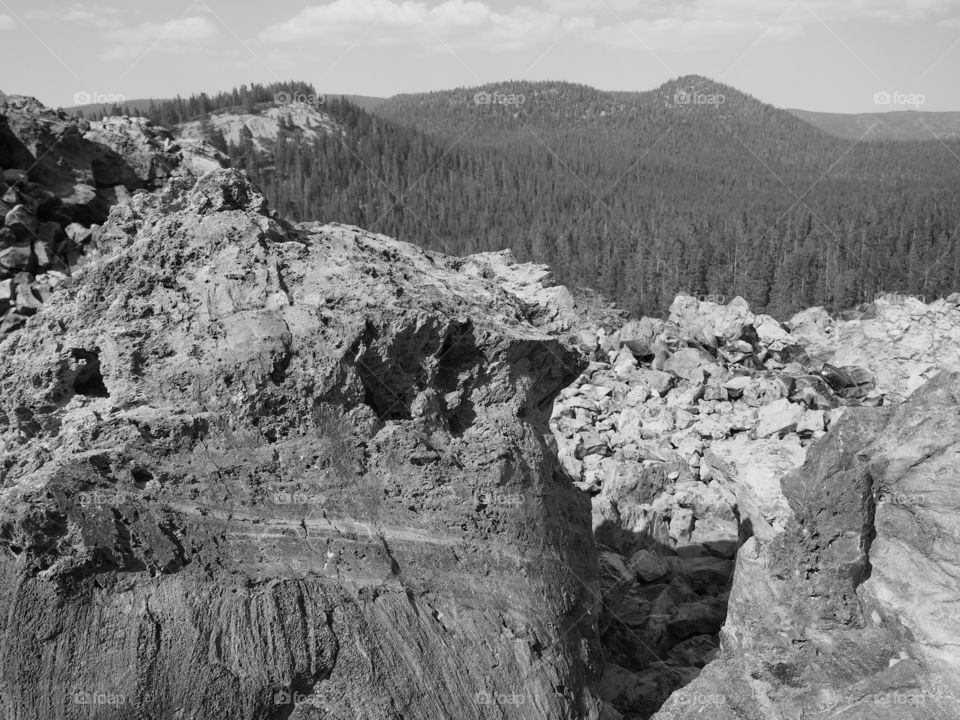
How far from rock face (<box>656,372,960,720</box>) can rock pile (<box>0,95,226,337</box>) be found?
15093mm

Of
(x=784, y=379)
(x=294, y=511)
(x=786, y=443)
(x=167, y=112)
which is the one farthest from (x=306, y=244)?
(x=167, y=112)

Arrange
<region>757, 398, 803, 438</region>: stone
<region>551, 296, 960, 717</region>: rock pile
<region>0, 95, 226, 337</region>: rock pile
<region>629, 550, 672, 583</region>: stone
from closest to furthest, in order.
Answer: <region>551, 296, 960, 717</region>: rock pile, <region>629, 550, 672, 583</region>: stone, <region>757, 398, 803, 438</region>: stone, <region>0, 95, 226, 337</region>: rock pile

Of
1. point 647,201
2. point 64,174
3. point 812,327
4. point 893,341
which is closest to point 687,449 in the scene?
point 64,174

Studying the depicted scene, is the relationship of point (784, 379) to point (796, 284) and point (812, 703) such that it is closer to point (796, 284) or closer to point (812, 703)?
point (812, 703)

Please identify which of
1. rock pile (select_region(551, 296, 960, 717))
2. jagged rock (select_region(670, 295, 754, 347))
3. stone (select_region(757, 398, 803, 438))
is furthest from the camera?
jagged rock (select_region(670, 295, 754, 347))

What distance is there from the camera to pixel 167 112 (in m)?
112

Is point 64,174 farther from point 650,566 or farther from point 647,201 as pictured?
point 647,201

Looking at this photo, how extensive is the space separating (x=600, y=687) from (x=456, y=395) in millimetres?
3154

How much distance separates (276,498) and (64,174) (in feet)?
53.8

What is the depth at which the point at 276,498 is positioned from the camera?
693cm

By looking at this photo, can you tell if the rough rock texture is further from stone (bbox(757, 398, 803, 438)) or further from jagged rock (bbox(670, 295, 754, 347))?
stone (bbox(757, 398, 803, 438))

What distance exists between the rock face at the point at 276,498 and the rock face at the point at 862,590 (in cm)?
151

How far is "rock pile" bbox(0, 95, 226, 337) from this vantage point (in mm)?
18484

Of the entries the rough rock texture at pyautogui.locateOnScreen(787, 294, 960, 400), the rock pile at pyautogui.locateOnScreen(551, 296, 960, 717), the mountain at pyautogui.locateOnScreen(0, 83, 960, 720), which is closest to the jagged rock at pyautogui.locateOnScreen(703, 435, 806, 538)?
the rock pile at pyautogui.locateOnScreen(551, 296, 960, 717)
